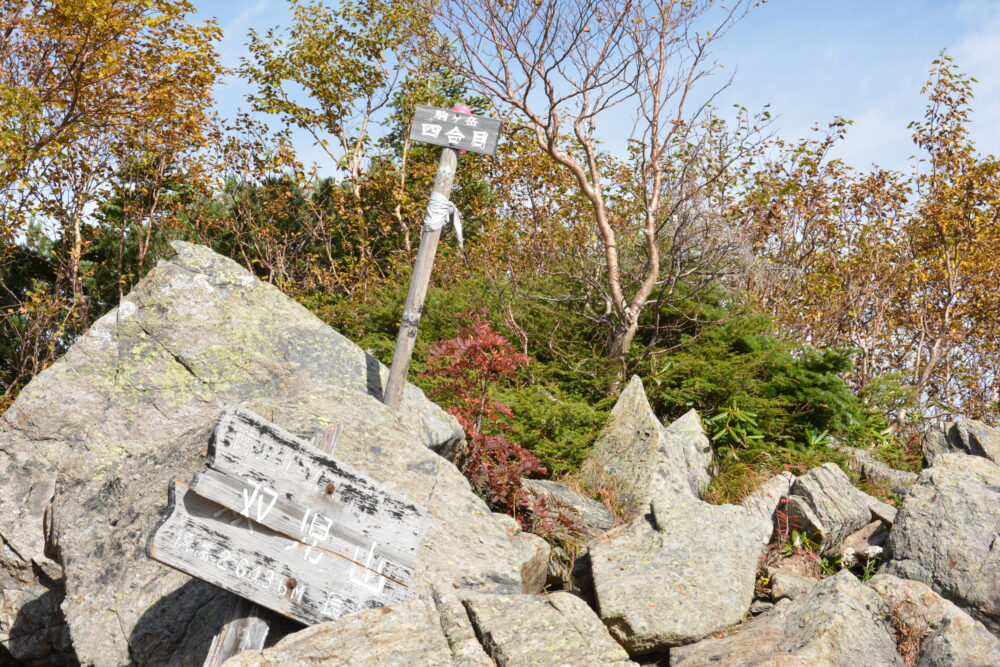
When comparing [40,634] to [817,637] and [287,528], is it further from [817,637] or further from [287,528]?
[817,637]

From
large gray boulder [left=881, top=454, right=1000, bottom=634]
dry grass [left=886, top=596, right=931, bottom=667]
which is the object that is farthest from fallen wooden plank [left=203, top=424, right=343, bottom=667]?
large gray boulder [left=881, top=454, right=1000, bottom=634]

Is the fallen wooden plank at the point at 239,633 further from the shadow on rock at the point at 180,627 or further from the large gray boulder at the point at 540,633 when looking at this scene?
the large gray boulder at the point at 540,633

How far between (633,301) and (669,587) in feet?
16.9

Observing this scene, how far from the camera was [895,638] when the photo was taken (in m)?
4.11

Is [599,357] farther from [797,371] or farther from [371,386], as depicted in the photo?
[371,386]

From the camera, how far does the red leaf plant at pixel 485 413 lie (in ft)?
19.9

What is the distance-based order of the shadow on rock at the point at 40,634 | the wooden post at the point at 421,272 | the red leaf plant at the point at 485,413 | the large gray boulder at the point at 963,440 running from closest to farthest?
the shadow on rock at the point at 40,634 → the red leaf plant at the point at 485,413 → the wooden post at the point at 421,272 → the large gray boulder at the point at 963,440

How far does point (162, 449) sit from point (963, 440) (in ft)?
24.9

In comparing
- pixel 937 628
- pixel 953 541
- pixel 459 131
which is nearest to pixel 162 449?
pixel 459 131

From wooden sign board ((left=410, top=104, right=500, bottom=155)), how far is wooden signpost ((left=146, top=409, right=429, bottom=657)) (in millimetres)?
4146

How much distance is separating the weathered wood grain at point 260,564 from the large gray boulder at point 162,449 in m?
0.74

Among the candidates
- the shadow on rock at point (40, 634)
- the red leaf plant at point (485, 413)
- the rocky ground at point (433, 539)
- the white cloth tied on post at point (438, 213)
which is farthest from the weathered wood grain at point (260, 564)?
the white cloth tied on post at point (438, 213)

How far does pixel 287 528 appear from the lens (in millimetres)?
3234

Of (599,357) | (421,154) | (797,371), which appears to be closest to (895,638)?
(797,371)
